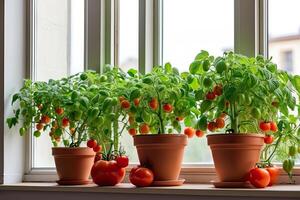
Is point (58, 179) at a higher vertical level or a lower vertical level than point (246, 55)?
lower

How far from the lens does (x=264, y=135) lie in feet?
7.59

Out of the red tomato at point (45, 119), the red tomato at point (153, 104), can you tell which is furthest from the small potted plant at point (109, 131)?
the red tomato at point (45, 119)

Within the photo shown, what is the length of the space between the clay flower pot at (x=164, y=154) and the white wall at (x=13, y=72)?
0.82m

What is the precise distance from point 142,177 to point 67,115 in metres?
0.52

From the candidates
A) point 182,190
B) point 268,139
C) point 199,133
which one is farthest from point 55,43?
point 268,139

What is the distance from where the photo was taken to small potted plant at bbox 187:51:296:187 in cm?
225

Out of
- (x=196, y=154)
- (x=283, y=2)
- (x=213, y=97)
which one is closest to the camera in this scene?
(x=213, y=97)

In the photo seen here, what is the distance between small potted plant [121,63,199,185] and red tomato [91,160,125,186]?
0.13 meters

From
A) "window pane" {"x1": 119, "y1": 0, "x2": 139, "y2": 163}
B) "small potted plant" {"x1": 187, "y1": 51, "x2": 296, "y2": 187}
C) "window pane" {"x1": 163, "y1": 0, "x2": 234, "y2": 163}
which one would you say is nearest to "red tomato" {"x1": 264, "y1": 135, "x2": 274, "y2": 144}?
"small potted plant" {"x1": 187, "y1": 51, "x2": 296, "y2": 187}

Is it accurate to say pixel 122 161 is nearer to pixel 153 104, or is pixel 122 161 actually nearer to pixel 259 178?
pixel 153 104

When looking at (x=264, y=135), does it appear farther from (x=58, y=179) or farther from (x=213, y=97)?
(x=58, y=179)

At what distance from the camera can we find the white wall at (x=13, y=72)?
2.96 metres

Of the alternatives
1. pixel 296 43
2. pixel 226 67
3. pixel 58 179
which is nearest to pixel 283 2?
pixel 296 43

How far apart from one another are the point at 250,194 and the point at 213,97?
40cm
